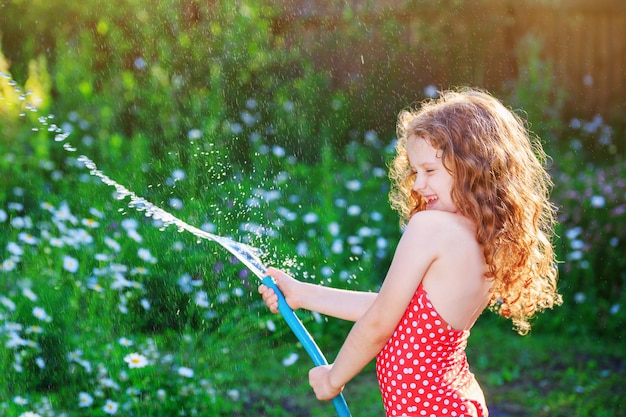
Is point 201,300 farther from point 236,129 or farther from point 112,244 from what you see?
point 236,129

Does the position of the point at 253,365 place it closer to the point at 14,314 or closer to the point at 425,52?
the point at 14,314

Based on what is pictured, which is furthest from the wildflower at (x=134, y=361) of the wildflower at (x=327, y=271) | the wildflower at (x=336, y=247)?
the wildflower at (x=336, y=247)

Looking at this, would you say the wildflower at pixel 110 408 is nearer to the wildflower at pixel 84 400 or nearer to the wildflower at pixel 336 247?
the wildflower at pixel 84 400

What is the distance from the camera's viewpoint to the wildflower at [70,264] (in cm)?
279

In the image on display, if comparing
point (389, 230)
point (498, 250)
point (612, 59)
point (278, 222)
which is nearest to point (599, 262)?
point (389, 230)

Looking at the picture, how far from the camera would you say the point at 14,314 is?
2.68 m

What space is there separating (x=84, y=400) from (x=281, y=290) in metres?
0.95

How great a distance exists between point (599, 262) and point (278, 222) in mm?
1184

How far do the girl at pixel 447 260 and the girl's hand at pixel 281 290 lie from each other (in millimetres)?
167

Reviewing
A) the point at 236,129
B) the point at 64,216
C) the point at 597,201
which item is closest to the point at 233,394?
the point at 64,216

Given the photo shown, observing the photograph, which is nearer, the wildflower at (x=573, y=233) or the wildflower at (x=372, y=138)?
the wildflower at (x=573, y=233)

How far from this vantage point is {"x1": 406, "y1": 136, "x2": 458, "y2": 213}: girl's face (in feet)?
5.09

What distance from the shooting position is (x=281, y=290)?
180 centimetres

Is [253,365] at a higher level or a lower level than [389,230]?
lower
